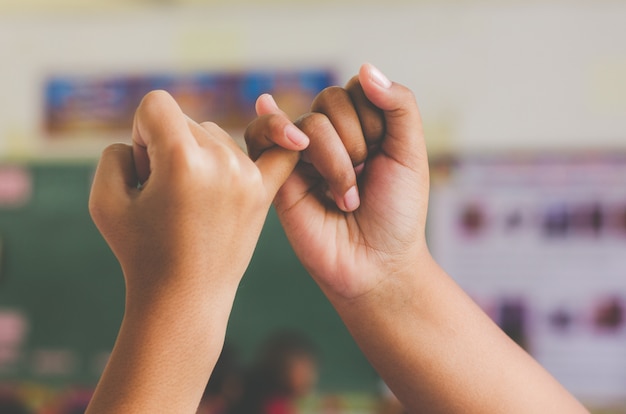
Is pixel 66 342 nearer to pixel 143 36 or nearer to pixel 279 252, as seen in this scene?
pixel 279 252

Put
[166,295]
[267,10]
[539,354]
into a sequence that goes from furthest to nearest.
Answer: [267,10] → [539,354] → [166,295]

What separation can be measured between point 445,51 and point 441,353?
280 cm

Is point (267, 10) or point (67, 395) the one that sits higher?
point (267, 10)

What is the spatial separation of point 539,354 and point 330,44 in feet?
6.08

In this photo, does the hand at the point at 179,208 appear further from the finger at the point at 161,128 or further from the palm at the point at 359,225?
the palm at the point at 359,225

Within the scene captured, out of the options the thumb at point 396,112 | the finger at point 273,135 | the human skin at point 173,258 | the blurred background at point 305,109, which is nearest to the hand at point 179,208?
the human skin at point 173,258

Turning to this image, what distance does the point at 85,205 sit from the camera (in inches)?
137

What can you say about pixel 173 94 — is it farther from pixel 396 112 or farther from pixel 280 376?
pixel 396 112

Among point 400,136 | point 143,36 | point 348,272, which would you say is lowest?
point 348,272

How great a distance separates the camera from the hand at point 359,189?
73 cm

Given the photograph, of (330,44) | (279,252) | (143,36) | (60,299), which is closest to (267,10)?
(330,44)

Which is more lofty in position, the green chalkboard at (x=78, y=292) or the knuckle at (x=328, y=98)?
the green chalkboard at (x=78, y=292)

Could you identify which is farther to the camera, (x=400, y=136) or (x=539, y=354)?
(x=539, y=354)

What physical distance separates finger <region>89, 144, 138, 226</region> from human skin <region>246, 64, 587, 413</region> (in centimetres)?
17
